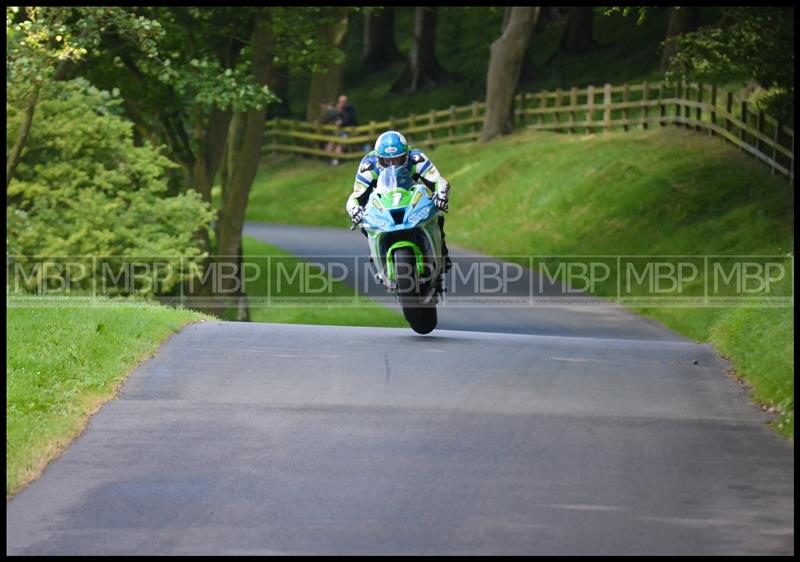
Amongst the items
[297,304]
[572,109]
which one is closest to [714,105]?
[572,109]

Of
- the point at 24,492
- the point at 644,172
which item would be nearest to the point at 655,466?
the point at 24,492

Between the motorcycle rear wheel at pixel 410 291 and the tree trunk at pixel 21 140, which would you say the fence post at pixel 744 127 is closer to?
the tree trunk at pixel 21 140

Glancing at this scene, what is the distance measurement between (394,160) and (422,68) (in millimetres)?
45530

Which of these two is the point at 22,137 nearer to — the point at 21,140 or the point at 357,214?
the point at 21,140

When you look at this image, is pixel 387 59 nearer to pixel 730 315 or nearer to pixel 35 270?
pixel 35 270

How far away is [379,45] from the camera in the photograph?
221 feet

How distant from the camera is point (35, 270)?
24359mm

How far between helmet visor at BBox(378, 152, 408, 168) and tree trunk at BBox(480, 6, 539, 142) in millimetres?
29094

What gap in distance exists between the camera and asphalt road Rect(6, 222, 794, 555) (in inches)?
339

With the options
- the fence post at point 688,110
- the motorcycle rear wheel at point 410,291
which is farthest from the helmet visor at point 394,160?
the fence post at point 688,110

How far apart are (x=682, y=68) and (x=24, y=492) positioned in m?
22.3

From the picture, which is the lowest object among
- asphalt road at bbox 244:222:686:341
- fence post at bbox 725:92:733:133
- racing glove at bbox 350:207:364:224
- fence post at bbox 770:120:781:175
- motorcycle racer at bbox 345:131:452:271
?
asphalt road at bbox 244:222:686:341

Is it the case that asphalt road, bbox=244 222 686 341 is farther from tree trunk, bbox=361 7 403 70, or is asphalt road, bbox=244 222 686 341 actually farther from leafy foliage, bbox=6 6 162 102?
tree trunk, bbox=361 7 403 70

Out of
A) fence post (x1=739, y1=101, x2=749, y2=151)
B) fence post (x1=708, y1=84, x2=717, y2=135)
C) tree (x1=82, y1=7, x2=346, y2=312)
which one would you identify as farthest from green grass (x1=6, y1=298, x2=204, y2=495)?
fence post (x1=708, y1=84, x2=717, y2=135)
